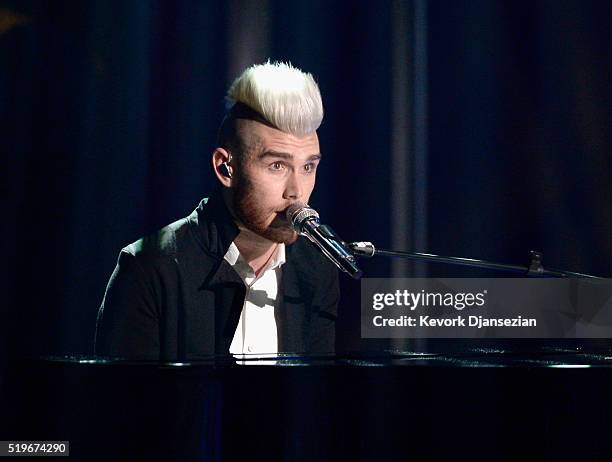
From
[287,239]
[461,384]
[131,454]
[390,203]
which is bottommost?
[131,454]

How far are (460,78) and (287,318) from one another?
3.14ft

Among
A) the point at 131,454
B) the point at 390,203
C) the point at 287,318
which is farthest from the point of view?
the point at 390,203

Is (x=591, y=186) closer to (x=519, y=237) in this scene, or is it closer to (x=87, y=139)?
(x=519, y=237)

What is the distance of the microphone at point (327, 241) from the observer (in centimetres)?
134

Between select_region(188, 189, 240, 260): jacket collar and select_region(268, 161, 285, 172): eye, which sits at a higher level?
select_region(268, 161, 285, 172): eye

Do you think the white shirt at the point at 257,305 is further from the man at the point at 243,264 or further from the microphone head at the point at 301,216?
the microphone head at the point at 301,216

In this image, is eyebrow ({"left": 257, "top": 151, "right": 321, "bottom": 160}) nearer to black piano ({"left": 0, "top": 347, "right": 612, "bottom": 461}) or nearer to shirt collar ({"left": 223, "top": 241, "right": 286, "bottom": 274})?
shirt collar ({"left": 223, "top": 241, "right": 286, "bottom": 274})

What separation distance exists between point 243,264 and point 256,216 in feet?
0.49

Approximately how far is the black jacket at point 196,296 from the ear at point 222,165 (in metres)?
0.06

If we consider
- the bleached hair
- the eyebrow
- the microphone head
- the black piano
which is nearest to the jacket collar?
the eyebrow

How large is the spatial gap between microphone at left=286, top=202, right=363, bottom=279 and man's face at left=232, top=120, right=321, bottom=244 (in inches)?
16.7

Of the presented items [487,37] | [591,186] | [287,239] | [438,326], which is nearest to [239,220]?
[287,239]

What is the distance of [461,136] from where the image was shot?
7.18ft

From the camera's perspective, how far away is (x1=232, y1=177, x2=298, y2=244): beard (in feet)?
6.57
